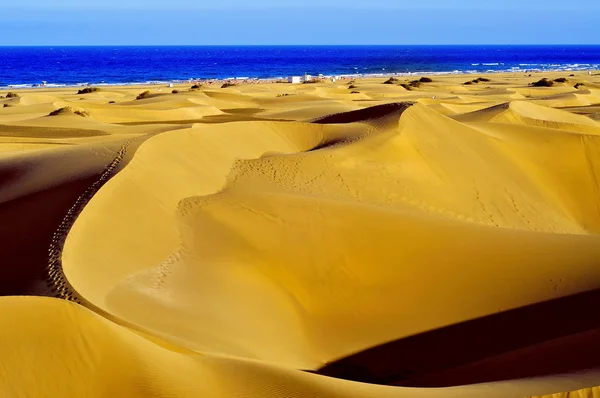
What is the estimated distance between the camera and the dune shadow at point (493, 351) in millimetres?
6934

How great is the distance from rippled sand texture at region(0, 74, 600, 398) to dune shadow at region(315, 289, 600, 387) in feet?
0.10

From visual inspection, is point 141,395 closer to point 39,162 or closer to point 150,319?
point 150,319


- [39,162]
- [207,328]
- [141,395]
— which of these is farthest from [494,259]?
[39,162]

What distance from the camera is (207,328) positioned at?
720cm

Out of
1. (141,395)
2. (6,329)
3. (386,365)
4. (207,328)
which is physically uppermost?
(6,329)

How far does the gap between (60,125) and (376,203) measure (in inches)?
457

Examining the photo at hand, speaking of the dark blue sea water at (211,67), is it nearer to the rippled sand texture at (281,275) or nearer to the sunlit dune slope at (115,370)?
the rippled sand texture at (281,275)

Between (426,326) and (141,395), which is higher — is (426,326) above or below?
below

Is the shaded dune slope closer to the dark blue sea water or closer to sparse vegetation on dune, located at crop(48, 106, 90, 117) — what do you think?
sparse vegetation on dune, located at crop(48, 106, 90, 117)

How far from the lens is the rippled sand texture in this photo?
17.2ft

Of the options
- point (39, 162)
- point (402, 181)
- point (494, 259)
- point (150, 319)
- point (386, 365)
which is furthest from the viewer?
point (402, 181)

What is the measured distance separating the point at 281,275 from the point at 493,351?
2.83m

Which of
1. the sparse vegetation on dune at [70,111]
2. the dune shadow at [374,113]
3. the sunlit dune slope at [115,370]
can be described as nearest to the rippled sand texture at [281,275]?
the sunlit dune slope at [115,370]

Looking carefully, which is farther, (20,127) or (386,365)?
(20,127)
